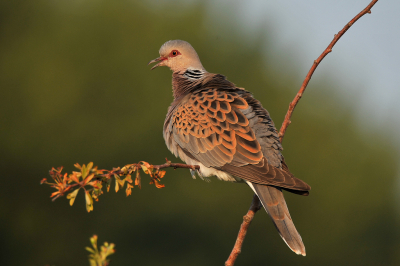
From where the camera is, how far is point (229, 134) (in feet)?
11.0

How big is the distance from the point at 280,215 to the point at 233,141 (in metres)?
0.71

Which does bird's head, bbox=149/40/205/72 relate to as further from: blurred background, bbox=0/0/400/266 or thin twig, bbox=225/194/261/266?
blurred background, bbox=0/0/400/266

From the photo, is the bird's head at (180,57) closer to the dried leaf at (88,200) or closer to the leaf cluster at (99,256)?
the dried leaf at (88,200)

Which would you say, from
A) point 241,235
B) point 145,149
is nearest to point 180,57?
point 241,235

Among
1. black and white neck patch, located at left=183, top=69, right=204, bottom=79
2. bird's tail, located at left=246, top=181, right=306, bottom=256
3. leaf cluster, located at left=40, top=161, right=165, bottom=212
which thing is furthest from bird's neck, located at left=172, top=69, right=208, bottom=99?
leaf cluster, located at left=40, top=161, right=165, bottom=212

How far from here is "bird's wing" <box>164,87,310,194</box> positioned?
323 cm

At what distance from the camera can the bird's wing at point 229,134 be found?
10.6 ft

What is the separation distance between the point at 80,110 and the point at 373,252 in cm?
1506

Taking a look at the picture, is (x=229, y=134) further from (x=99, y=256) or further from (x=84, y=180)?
(x=99, y=256)

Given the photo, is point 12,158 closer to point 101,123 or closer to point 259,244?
point 101,123

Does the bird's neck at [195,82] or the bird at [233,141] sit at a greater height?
the bird's neck at [195,82]

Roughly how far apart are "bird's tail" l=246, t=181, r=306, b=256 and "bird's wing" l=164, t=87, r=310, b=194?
0.31 feet

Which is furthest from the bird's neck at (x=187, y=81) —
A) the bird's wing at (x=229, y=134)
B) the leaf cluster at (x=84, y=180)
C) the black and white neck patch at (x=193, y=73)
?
the leaf cluster at (x=84, y=180)

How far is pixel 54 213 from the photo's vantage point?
747 inches
